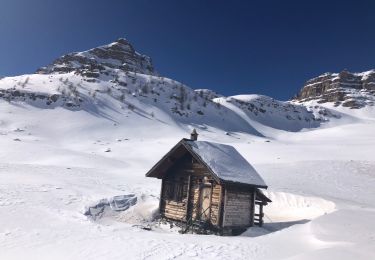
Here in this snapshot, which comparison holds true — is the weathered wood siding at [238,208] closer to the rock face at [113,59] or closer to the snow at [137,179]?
the snow at [137,179]

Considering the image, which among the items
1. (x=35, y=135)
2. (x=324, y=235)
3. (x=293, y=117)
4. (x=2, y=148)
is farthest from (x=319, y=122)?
(x=324, y=235)

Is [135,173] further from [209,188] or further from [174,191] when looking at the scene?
[209,188]

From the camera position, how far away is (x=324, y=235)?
16234mm

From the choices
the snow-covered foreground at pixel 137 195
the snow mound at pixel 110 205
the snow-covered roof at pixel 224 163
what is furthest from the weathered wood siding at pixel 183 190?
the snow mound at pixel 110 205

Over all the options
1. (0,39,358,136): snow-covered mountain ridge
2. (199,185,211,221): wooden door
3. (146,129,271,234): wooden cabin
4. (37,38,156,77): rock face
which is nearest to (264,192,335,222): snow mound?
(146,129,271,234): wooden cabin

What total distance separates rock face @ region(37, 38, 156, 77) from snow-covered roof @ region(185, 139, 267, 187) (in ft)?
412

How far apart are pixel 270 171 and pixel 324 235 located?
1092 inches

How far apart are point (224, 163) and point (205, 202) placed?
240cm

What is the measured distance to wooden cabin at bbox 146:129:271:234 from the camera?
22.3 metres

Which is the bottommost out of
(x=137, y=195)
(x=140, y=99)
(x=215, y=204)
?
(x=215, y=204)

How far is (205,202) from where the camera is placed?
23406 mm

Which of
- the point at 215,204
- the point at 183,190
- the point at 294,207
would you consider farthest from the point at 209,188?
the point at 294,207

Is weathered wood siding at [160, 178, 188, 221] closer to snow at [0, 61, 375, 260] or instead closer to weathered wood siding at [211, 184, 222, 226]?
snow at [0, 61, 375, 260]

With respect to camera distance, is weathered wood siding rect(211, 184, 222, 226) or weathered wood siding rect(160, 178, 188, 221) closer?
weathered wood siding rect(211, 184, 222, 226)
